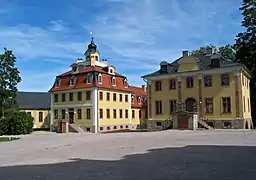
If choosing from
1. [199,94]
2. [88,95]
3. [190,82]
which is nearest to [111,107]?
[88,95]

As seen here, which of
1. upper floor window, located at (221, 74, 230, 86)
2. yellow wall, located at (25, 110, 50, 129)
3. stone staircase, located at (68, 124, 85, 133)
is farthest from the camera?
yellow wall, located at (25, 110, 50, 129)

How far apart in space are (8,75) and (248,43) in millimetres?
33772

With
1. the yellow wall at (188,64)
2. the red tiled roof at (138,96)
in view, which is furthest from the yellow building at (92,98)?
the yellow wall at (188,64)

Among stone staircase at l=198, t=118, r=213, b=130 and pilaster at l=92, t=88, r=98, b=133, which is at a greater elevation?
pilaster at l=92, t=88, r=98, b=133

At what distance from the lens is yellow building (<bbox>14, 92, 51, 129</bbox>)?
183ft

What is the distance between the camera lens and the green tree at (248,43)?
40.6m

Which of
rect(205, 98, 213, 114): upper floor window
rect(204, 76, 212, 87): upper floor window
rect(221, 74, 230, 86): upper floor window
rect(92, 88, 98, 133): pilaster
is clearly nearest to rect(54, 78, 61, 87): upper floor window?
rect(92, 88, 98, 133): pilaster

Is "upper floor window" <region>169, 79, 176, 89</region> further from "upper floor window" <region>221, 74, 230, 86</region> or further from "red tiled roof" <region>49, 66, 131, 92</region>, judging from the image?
"red tiled roof" <region>49, 66, 131, 92</region>

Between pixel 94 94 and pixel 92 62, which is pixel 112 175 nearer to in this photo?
pixel 94 94

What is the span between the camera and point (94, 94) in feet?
149

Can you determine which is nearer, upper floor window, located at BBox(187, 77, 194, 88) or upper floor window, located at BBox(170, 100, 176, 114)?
upper floor window, located at BBox(187, 77, 194, 88)

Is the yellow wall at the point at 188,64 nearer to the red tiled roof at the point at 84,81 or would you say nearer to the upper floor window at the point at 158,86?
the upper floor window at the point at 158,86

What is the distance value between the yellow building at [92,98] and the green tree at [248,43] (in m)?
17.3

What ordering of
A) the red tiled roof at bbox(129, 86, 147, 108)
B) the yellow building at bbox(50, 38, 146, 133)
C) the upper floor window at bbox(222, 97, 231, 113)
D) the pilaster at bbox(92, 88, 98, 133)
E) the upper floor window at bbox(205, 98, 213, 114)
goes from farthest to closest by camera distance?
the red tiled roof at bbox(129, 86, 147, 108) < the yellow building at bbox(50, 38, 146, 133) < the pilaster at bbox(92, 88, 98, 133) < the upper floor window at bbox(205, 98, 213, 114) < the upper floor window at bbox(222, 97, 231, 113)
